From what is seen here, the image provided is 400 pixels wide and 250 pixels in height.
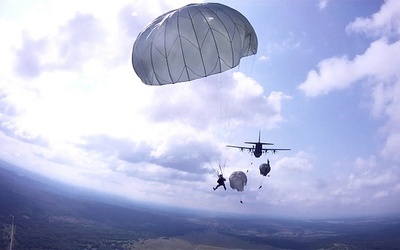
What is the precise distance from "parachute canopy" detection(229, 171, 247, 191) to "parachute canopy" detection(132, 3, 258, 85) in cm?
1452

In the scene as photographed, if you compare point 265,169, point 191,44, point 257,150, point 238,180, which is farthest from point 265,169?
point 191,44

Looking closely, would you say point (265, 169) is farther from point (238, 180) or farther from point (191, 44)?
point (191, 44)

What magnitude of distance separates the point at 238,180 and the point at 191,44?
16.1m

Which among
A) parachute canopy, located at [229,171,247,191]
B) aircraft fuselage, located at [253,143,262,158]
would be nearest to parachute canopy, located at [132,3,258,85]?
aircraft fuselage, located at [253,143,262,158]

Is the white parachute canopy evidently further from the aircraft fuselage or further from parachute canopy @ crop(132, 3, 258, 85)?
parachute canopy @ crop(132, 3, 258, 85)

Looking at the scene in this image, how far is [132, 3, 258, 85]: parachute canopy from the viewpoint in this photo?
13.0 meters

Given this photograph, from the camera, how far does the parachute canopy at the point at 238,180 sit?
25.8 metres

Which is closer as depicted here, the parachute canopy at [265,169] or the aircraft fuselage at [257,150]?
the aircraft fuselage at [257,150]

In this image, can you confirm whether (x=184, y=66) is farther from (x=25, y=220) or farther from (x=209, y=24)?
(x=25, y=220)

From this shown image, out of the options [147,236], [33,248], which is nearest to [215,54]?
[33,248]

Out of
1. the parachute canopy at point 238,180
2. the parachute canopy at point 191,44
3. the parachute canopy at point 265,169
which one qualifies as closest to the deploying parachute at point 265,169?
the parachute canopy at point 265,169

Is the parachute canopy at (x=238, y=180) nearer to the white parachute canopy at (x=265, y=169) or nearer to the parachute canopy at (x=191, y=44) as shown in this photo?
the white parachute canopy at (x=265, y=169)

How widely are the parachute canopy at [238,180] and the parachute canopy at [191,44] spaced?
1452 centimetres

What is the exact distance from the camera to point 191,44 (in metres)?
13.0
